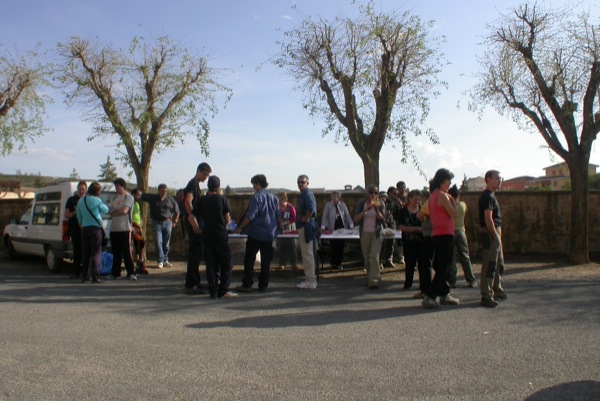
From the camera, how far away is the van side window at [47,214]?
1264 centimetres

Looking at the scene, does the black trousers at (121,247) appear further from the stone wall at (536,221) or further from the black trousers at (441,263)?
the stone wall at (536,221)

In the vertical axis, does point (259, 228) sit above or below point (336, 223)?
below

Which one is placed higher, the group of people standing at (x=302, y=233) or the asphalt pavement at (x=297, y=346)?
the group of people standing at (x=302, y=233)

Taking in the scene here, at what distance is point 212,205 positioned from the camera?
29.4 feet

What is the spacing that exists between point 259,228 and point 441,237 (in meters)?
3.02

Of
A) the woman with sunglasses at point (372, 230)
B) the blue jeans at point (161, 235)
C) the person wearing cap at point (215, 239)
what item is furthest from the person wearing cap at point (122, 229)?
the woman with sunglasses at point (372, 230)

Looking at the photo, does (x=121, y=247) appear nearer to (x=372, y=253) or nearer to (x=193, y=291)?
(x=193, y=291)

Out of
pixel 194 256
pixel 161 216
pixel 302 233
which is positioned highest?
pixel 161 216

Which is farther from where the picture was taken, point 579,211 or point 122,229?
point 579,211

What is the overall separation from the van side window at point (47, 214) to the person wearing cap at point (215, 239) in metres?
5.19

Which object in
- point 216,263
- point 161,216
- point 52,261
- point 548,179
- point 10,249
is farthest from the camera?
point 548,179

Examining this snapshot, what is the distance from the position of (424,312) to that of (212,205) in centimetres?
360

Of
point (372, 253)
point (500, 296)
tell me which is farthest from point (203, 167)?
point (500, 296)

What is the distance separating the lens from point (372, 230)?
9891mm
